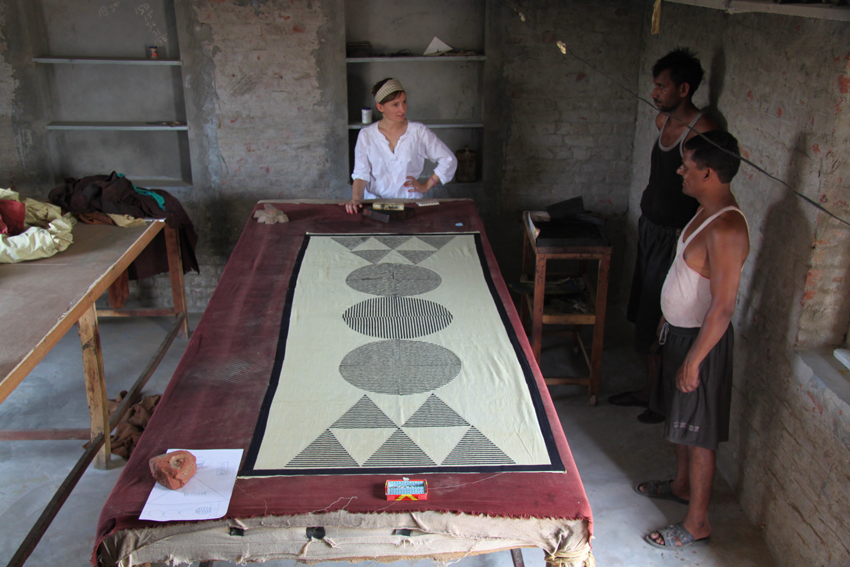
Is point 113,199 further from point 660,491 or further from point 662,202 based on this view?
point 660,491

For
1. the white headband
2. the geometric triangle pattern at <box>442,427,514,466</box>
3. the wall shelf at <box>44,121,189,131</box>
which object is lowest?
the geometric triangle pattern at <box>442,427,514,466</box>

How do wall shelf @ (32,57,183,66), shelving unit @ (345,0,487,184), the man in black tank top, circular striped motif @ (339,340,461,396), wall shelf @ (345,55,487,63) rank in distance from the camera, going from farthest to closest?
shelving unit @ (345,0,487,184) → wall shelf @ (345,55,487,63) → wall shelf @ (32,57,183,66) → the man in black tank top → circular striped motif @ (339,340,461,396)

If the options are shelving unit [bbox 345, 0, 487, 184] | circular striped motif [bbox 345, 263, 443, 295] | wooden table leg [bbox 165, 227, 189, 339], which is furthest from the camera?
shelving unit [bbox 345, 0, 487, 184]

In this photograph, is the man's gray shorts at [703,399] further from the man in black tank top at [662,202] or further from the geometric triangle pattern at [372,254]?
the geometric triangle pattern at [372,254]

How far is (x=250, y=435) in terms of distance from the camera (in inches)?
86.8

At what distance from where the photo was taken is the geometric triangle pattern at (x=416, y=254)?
3.61 meters

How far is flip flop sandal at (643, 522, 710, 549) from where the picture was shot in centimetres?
296

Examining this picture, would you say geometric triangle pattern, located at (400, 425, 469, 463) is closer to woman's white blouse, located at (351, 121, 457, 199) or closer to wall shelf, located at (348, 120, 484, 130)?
woman's white blouse, located at (351, 121, 457, 199)

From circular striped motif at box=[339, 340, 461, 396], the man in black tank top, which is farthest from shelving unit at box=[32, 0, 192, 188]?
the man in black tank top

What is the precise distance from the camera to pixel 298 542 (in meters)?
1.93

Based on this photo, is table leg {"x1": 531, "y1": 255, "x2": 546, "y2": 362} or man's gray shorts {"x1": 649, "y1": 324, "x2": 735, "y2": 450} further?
table leg {"x1": 531, "y1": 255, "x2": 546, "y2": 362}

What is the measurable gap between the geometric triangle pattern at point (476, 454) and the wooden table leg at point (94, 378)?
2054mm

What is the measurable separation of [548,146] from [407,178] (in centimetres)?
119

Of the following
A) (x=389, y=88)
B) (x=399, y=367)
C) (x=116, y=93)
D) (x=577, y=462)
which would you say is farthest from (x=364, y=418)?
(x=116, y=93)
